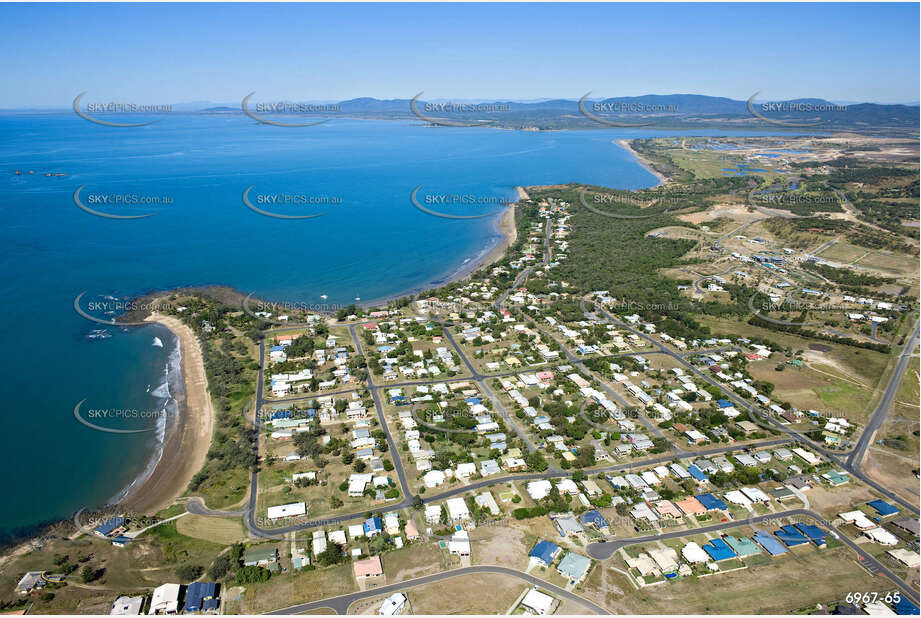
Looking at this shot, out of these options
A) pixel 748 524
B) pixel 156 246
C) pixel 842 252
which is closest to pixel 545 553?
pixel 748 524

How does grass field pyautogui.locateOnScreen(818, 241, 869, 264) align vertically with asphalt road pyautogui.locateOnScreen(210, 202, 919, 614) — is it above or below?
above

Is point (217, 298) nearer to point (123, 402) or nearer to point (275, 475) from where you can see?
point (123, 402)

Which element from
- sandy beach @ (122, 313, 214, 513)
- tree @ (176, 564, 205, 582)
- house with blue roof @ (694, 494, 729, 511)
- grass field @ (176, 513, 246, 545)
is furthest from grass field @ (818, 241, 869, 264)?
tree @ (176, 564, 205, 582)

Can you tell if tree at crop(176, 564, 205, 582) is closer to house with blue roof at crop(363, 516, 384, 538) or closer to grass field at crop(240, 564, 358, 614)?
grass field at crop(240, 564, 358, 614)

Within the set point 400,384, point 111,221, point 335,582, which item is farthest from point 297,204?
point 335,582

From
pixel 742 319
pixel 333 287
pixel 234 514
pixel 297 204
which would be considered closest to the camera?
pixel 234 514

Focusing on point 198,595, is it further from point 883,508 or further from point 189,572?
point 883,508

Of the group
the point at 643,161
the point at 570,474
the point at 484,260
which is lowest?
the point at 484,260
